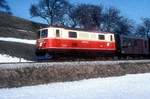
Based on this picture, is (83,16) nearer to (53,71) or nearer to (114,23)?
(114,23)

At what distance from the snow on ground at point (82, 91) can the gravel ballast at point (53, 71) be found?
3.16 ft

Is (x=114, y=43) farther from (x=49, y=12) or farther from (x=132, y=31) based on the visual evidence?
(x=132, y=31)

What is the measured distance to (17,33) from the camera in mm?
50531

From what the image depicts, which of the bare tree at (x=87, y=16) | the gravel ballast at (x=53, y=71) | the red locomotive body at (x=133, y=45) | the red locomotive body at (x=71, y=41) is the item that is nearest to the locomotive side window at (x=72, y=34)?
the red locomotive body at (x=71, y=41)

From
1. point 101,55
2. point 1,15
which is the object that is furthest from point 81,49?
point 1,15

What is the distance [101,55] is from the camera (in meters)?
35.0

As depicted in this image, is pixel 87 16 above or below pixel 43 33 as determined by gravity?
above

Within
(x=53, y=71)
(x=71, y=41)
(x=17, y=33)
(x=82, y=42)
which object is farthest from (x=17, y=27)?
(x=53, y=71)

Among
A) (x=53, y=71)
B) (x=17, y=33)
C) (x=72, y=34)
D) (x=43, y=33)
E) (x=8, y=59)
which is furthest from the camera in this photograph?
(x=17, y=33)

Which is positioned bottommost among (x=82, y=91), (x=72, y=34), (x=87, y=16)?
(x=82, y=91)

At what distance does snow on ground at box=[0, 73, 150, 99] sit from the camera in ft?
59.9

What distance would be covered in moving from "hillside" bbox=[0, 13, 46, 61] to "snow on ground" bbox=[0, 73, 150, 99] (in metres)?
13.0

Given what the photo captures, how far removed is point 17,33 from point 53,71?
89.3 ft

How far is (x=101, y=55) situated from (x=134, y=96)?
1640 cm
